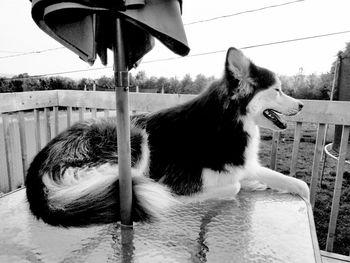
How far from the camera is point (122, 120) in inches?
23.8

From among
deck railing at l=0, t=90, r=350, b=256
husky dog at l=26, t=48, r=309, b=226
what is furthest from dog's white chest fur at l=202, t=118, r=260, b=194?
deck railing at l=0, t=90, r=350, b=256

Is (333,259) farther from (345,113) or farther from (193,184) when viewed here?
(193,184)

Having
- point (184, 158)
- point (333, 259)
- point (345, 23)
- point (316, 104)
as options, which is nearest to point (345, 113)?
point (316, 104)

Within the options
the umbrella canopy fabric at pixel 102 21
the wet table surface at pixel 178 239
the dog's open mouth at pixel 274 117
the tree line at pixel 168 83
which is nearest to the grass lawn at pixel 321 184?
the dog's open mouth at pixel 274 117

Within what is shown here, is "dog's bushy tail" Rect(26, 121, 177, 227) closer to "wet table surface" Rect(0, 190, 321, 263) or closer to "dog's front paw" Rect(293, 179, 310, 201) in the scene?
"wet table surface" Rect(0, 190, 321, 263)

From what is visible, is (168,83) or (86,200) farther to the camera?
(168,83)

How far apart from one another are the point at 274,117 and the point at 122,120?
2.84 feet

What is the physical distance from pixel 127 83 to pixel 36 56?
6.30 m

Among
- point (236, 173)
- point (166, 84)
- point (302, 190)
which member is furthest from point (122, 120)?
point (166, 84)

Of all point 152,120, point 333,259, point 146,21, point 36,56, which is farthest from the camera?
point 36,56

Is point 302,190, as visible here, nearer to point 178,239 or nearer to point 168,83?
point 178,239

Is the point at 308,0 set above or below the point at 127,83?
above

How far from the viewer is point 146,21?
466 millimetres

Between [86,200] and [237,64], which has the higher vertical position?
[237,64]
